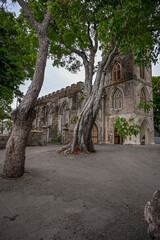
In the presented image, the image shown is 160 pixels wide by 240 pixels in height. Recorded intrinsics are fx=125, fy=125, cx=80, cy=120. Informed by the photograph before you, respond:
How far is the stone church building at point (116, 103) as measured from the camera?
51.2ft

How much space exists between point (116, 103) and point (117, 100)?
0.43m

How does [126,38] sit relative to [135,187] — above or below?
above

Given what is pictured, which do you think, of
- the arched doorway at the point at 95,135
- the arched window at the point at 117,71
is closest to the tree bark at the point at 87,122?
the arched doorway at the point at 95,135

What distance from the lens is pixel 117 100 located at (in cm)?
1731

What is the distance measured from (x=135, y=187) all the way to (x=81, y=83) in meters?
16.2

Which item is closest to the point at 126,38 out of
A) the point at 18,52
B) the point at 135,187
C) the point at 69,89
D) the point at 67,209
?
the point at 135,187

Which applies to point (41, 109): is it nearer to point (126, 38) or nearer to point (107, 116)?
point (107, 116)

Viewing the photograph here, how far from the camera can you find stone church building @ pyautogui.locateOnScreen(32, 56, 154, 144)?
15594 millimetres

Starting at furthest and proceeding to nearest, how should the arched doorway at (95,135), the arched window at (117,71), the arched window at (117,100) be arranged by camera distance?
the arched window at (117,71), the arched doorway at (95,135), the arched window at (117,100)

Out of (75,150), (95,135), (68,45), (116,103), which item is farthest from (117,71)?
(75,150)

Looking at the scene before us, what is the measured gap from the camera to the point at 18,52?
11547mm

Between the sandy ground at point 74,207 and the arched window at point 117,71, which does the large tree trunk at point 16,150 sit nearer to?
the sandy ground at point 74,207

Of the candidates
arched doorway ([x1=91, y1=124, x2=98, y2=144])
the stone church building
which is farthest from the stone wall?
arched doorway ([x1=91, y1=124, x2=98, y2=144])

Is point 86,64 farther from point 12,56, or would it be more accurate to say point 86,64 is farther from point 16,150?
point 16,150
